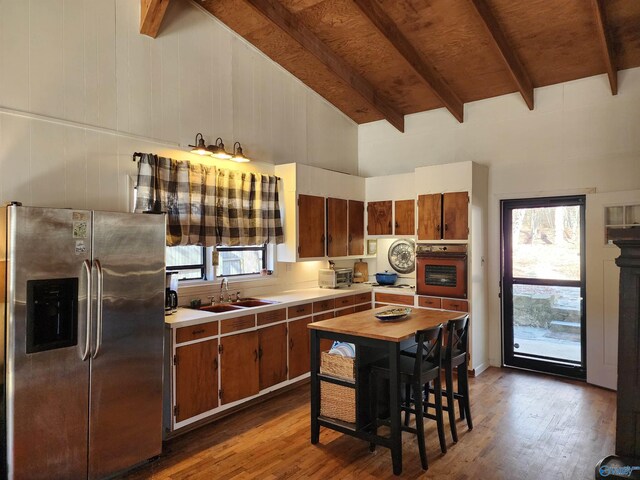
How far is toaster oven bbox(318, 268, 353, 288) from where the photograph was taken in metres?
5.45

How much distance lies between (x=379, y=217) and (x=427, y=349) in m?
2.81

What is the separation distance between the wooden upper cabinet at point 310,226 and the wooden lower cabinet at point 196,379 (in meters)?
1.74

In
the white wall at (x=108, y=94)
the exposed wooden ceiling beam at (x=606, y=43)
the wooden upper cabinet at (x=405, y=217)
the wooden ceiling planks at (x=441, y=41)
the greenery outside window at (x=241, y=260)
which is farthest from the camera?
the wooden upper cabinet at (x=405, y=217)

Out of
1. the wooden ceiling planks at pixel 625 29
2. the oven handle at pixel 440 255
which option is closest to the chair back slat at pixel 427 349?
the oven handle at pixel 440 255

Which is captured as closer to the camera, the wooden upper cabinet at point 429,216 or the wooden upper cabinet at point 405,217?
the wooden upper cabinet at point 429,216

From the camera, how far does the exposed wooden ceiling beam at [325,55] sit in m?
4.13

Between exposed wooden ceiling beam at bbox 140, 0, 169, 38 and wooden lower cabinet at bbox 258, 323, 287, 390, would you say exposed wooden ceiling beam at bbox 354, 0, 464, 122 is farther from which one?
wooden lower cabinet at bbox 258, 323, 287, 390

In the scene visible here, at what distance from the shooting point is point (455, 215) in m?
4.98

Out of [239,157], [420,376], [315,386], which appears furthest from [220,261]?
[420,376]

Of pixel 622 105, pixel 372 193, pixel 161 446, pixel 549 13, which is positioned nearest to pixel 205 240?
pixel 161 446

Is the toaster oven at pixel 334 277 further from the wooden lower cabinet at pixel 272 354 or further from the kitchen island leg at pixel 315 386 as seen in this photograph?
the kitchen island leg at pixel 315 386

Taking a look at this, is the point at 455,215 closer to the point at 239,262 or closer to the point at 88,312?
the point at 239,262

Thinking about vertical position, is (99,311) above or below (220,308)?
above

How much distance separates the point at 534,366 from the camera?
5.04 meters
